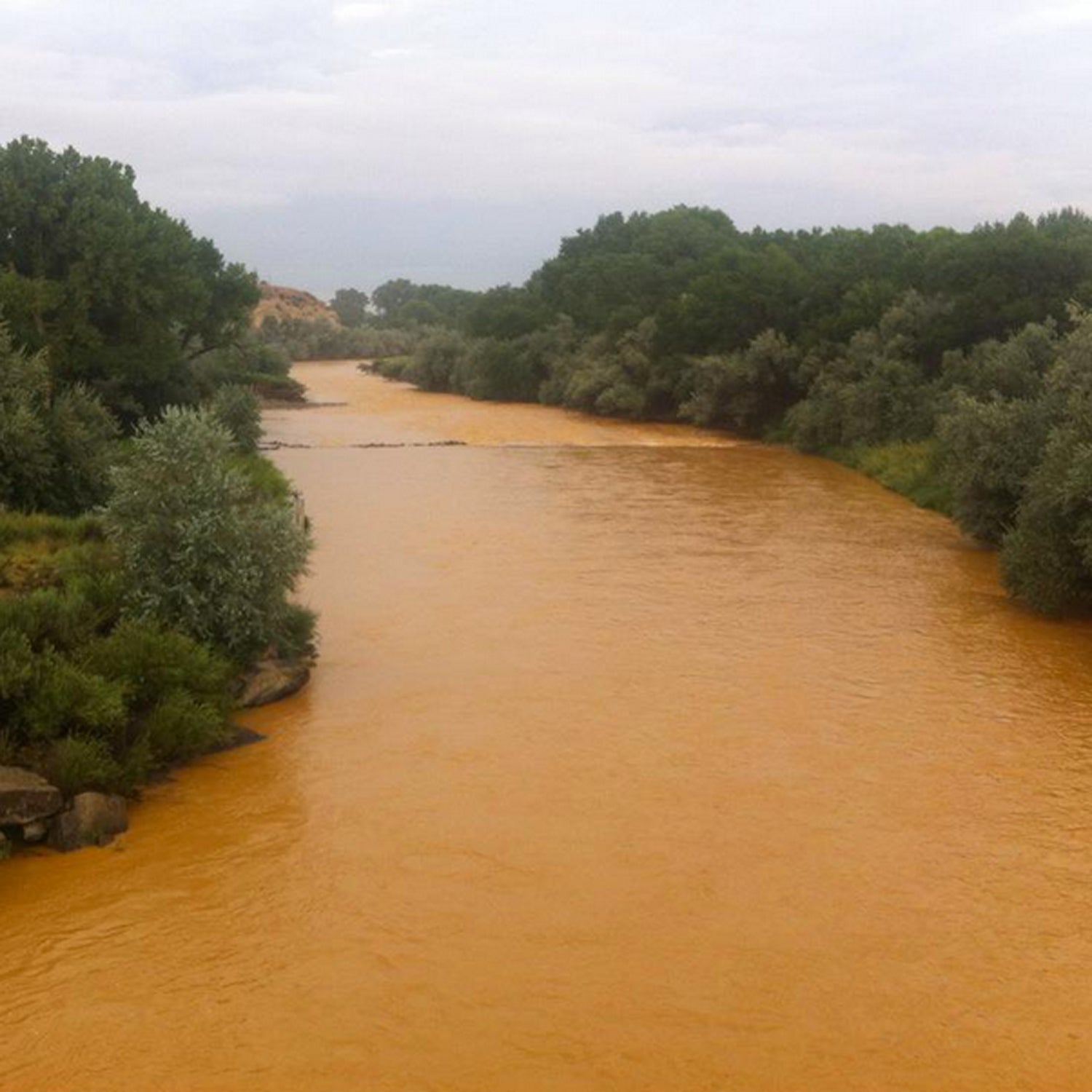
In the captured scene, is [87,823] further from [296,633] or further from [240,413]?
[240,413]

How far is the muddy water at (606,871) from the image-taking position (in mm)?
8969

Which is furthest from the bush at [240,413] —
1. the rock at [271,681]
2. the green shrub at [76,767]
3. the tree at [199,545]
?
the green shrub at [76,767]

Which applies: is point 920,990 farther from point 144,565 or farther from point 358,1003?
point 144,565

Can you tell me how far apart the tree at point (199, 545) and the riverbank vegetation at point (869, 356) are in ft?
37.3

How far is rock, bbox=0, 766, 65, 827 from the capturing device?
11758 millimetres

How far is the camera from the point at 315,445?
4406cm

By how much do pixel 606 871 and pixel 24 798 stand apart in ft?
17.3

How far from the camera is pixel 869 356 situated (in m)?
40.8

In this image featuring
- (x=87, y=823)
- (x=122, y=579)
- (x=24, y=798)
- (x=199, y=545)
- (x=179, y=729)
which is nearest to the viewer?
(x=24, y=798)

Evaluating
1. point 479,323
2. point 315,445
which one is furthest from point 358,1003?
point 479,323

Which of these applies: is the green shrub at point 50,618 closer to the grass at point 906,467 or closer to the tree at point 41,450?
the tree at point 41,450

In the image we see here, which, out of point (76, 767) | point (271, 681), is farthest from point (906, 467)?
point (76, 767)

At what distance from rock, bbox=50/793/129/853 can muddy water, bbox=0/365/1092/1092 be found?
252 mm

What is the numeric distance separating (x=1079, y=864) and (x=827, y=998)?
139 inches
